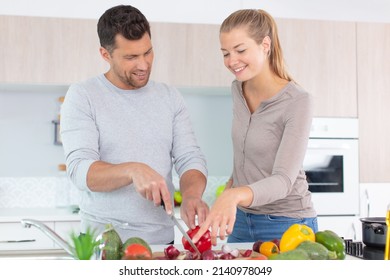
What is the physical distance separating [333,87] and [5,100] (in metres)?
1.91

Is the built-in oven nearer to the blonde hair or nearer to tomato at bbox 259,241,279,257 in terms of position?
the blonde hair

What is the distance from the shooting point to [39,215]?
2.87 m

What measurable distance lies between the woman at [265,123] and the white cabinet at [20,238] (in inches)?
54.4

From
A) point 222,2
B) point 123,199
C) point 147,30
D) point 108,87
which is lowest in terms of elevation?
point 123,199

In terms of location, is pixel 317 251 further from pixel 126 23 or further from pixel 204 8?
pixel 204 8

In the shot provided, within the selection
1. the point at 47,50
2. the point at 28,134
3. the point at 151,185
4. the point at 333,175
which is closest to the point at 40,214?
the point at 28,134

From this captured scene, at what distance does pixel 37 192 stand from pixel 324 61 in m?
1.83

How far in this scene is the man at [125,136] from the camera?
156 cm

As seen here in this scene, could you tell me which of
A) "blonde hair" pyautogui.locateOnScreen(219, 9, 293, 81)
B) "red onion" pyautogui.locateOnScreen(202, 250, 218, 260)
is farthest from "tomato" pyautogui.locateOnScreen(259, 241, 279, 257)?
"blonde hair" pyautogui.locateOnScreen(219, 9, 293, 81)

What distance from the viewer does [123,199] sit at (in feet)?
5.16

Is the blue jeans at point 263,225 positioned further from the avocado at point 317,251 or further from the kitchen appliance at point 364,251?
the avocado at point 317,251

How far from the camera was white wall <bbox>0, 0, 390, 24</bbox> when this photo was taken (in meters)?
3.29
